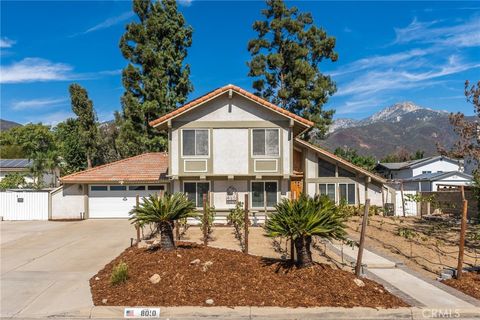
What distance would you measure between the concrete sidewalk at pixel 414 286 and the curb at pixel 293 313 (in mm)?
258

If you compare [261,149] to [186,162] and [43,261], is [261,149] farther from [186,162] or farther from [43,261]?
[43,261]

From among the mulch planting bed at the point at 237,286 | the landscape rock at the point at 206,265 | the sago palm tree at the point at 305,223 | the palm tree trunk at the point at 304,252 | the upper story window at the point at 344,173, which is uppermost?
the upper story window at the point at 344,173

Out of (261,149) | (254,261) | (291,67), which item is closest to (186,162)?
(261,149)

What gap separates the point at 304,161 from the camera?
23.5m

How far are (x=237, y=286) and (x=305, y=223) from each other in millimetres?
1942

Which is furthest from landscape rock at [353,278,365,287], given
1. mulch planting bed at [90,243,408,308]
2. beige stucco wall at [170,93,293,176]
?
beige stucco wall at [170,93,293,176]

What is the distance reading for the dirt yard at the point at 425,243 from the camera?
1063 cm

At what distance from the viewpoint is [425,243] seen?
13477mm

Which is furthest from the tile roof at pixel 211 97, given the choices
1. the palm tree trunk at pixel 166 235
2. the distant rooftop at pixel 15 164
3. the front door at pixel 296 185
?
the distant rooftop at pixel 15 164

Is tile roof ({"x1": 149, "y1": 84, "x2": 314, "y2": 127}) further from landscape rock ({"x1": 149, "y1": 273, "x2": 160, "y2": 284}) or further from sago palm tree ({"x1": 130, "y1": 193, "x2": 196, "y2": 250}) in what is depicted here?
landscape rock ({"x1": 149, "y1": 273, "x2": 160, "y2": 284})

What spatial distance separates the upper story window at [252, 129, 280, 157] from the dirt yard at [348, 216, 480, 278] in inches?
206

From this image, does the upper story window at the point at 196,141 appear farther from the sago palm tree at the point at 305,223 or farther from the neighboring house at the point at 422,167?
the neighboring house at the point at 422,167

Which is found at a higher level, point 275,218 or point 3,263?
point 275,218

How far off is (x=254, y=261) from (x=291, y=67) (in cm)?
2870
